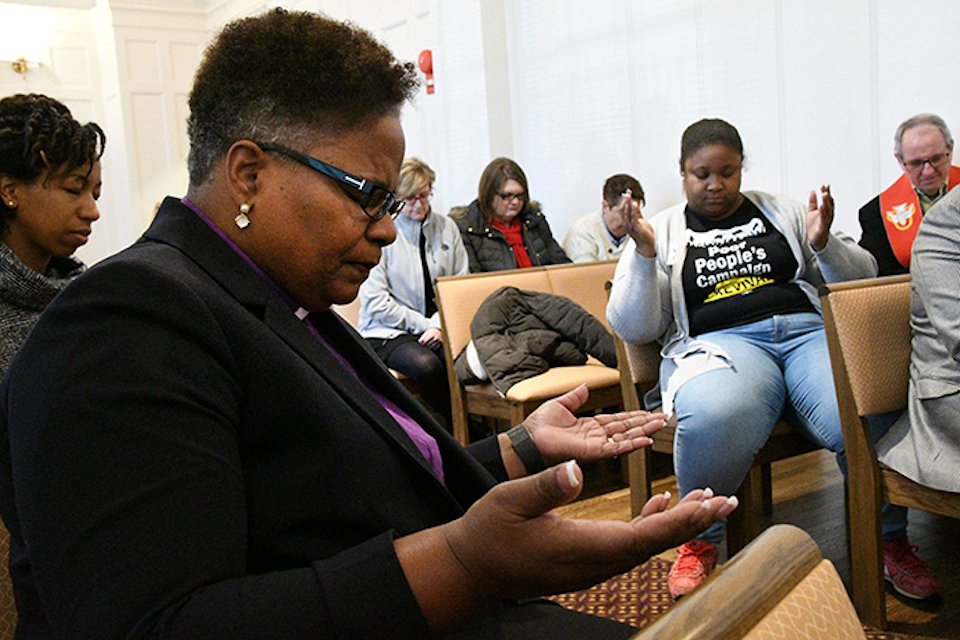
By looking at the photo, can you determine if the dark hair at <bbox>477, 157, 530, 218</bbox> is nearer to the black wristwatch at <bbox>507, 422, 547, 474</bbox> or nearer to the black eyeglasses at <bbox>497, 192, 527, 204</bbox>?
the black eyeglasses at <bbox>497, 192, 527, 204</bbox>

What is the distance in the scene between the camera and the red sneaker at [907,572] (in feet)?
6.93

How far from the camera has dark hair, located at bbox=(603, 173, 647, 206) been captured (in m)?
4.61

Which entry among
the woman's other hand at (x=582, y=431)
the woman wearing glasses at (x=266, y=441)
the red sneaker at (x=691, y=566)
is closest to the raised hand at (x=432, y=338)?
the red sneaker at (x=691, y=566)

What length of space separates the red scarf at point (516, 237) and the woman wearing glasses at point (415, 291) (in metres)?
0.27

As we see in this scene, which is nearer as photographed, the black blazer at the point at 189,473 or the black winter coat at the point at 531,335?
the black blazer at the point at 189,473

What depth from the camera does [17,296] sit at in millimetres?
1720

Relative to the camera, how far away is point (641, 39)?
4.88m

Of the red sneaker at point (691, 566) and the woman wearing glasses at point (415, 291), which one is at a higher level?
the woman wearing glasses at point (415, 291)

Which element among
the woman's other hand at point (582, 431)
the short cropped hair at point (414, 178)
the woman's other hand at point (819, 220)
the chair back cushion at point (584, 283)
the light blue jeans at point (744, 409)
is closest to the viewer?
the woman's other hand at point (582, 431)

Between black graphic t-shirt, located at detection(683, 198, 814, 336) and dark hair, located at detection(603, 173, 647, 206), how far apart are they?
6.93ft

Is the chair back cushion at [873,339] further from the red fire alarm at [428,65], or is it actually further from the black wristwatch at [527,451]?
the red fire alarm at [428,65]

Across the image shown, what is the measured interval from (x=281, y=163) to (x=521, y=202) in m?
3.50

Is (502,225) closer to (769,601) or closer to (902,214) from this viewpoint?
(902,214)

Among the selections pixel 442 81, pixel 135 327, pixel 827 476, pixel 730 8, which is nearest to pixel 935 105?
pixel 730 8
